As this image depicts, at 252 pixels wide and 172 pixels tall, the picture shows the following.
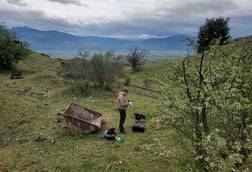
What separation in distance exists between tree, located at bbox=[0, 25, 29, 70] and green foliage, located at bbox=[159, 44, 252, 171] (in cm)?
3632

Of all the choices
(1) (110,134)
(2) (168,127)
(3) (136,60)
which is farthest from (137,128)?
(3) (136,60)

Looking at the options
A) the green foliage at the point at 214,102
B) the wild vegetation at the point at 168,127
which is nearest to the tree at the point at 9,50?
the wild vegetation at the point at 168,127

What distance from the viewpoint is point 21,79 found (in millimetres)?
38344

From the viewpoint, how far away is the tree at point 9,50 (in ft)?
150

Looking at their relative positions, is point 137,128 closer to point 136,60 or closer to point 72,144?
point 72,144

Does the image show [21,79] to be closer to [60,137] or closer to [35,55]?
[60,137]

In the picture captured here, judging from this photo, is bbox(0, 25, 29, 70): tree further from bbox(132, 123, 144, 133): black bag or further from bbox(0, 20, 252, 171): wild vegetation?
bbox(132, 123, 144, 133): black bag

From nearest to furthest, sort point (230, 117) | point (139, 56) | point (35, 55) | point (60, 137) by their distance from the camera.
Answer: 1. point (230, 117)
2. point (60, 137)
3. point (139, 56)
4. point (35, 55)

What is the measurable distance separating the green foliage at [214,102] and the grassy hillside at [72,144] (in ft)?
2.24

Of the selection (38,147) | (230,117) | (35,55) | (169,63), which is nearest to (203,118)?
(230,117)

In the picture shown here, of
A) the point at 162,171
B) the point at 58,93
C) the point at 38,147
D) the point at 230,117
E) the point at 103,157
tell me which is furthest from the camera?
the point at 58,93

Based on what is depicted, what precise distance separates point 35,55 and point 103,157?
170 ft

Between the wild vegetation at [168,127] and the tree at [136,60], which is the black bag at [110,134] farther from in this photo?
the tree at [136,60]

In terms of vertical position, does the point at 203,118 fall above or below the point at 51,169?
above
